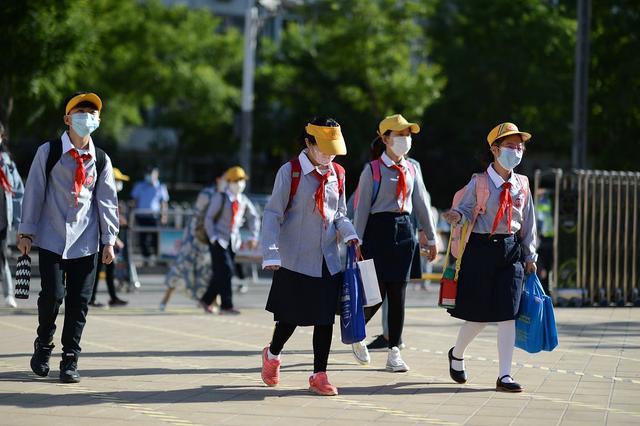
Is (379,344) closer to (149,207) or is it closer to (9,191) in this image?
(9,191)

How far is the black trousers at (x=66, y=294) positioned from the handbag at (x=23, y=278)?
0.30ft

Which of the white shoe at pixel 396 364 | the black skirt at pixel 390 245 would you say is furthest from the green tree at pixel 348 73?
the white shoe at pixel 396 364

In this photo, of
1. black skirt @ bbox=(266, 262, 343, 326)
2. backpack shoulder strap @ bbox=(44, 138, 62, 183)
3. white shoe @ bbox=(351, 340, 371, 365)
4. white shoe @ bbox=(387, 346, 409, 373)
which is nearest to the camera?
black skirt @ bbox=(266, 262, 343, 326)

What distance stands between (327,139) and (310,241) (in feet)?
2.21

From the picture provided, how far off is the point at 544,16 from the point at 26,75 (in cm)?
2296

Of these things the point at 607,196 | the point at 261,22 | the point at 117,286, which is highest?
the point at 261,22

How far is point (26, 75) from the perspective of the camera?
22891mm

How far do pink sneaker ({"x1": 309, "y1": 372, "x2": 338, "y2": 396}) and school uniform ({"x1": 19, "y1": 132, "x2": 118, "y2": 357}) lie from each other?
1591 mm

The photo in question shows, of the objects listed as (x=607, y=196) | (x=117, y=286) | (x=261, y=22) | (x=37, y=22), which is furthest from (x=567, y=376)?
(x=261, y=22)

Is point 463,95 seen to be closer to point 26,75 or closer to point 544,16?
point 544,16

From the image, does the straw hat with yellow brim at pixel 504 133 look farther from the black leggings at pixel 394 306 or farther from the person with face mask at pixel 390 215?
the black leggings at pixel 394 306

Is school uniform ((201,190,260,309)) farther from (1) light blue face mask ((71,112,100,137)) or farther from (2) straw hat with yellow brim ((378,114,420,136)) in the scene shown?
(1) light blue face mask ((71,112,100,137))

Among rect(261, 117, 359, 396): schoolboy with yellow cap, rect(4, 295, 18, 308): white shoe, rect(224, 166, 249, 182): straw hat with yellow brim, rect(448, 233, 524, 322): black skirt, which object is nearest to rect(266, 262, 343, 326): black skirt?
rect(261, 117, 359, 396): schoolboy with yellow cap

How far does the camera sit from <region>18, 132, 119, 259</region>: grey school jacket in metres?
8.15
